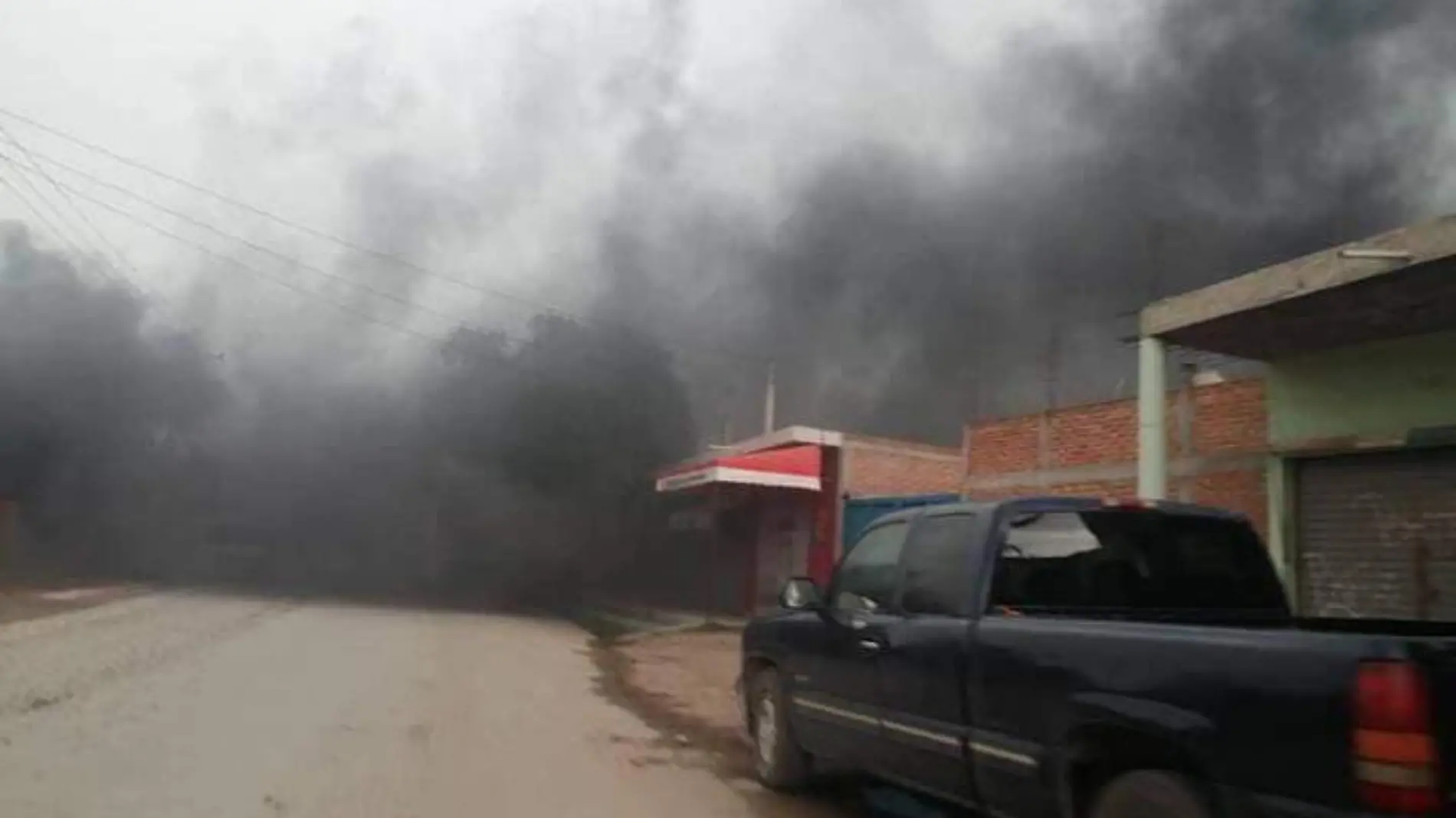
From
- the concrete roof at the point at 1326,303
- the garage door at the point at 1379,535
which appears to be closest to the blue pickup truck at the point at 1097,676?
the concrete roof at the point at 1326,303

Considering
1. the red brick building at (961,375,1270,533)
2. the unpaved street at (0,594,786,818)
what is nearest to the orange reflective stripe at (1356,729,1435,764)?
the unpaved street at (0,594,786,818)

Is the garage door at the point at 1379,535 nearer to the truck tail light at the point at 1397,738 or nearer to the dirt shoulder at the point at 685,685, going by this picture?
the dirt shoulder at the point at 685,685

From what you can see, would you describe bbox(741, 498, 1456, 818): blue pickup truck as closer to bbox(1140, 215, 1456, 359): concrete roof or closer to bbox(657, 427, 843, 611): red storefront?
bbox(1140, 215, 1456, 359): concrete roof

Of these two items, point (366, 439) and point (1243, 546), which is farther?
point (366, 439)

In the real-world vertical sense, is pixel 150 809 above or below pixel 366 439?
below

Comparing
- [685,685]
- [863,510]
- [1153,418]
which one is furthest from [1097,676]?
[863,510]

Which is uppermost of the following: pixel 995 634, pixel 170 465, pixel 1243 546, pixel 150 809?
pixel 170 465

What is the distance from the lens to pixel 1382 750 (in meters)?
3.22

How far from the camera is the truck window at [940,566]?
533 centimetres

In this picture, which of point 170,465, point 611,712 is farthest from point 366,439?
point 611,712

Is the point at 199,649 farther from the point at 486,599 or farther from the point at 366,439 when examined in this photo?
the point at 366,439

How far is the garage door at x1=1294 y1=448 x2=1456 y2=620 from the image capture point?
30.5ft

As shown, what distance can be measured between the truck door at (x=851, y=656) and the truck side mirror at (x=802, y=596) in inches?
2.7

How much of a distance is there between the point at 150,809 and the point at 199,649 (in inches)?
335
